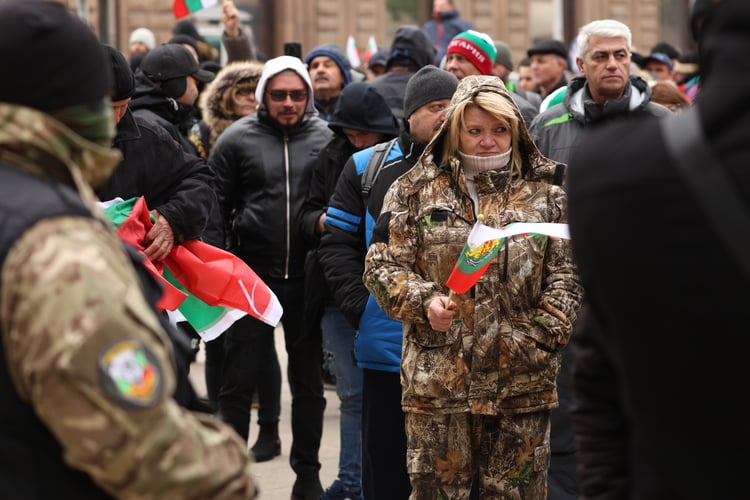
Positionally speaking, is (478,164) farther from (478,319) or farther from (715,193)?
(715,193)

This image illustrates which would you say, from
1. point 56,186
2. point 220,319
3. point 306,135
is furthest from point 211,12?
point 56,186

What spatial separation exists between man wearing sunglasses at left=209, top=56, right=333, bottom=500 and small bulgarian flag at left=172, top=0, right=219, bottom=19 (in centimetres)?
304

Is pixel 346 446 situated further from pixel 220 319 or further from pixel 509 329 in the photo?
pixel 509 329

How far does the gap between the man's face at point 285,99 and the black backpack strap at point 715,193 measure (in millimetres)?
5084

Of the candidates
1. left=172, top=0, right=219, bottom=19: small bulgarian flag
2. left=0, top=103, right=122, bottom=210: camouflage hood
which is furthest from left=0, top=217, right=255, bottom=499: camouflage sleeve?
left=172, top=0, right=219, bottom=19: small bulgarian flag

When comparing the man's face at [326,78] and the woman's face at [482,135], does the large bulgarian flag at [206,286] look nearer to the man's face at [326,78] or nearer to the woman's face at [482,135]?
the woman's face at [482,135]

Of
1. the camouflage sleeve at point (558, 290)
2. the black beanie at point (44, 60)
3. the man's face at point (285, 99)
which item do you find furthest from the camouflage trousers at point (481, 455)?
the man's face at point (285, 99)

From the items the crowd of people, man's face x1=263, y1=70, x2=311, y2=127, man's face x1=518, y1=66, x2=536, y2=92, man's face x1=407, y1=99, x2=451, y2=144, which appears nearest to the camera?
the crowd of people

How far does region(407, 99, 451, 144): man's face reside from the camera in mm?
5465

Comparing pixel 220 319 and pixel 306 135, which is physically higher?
pixel 306 135

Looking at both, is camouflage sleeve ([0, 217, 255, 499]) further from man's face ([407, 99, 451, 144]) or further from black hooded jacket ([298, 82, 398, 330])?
black hooded jacket ([298, 82, 398, 330])

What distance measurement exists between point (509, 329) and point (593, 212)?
102 inches

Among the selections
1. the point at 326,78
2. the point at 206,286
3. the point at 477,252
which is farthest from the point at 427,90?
the point at 326,78

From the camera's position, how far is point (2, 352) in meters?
2.12
